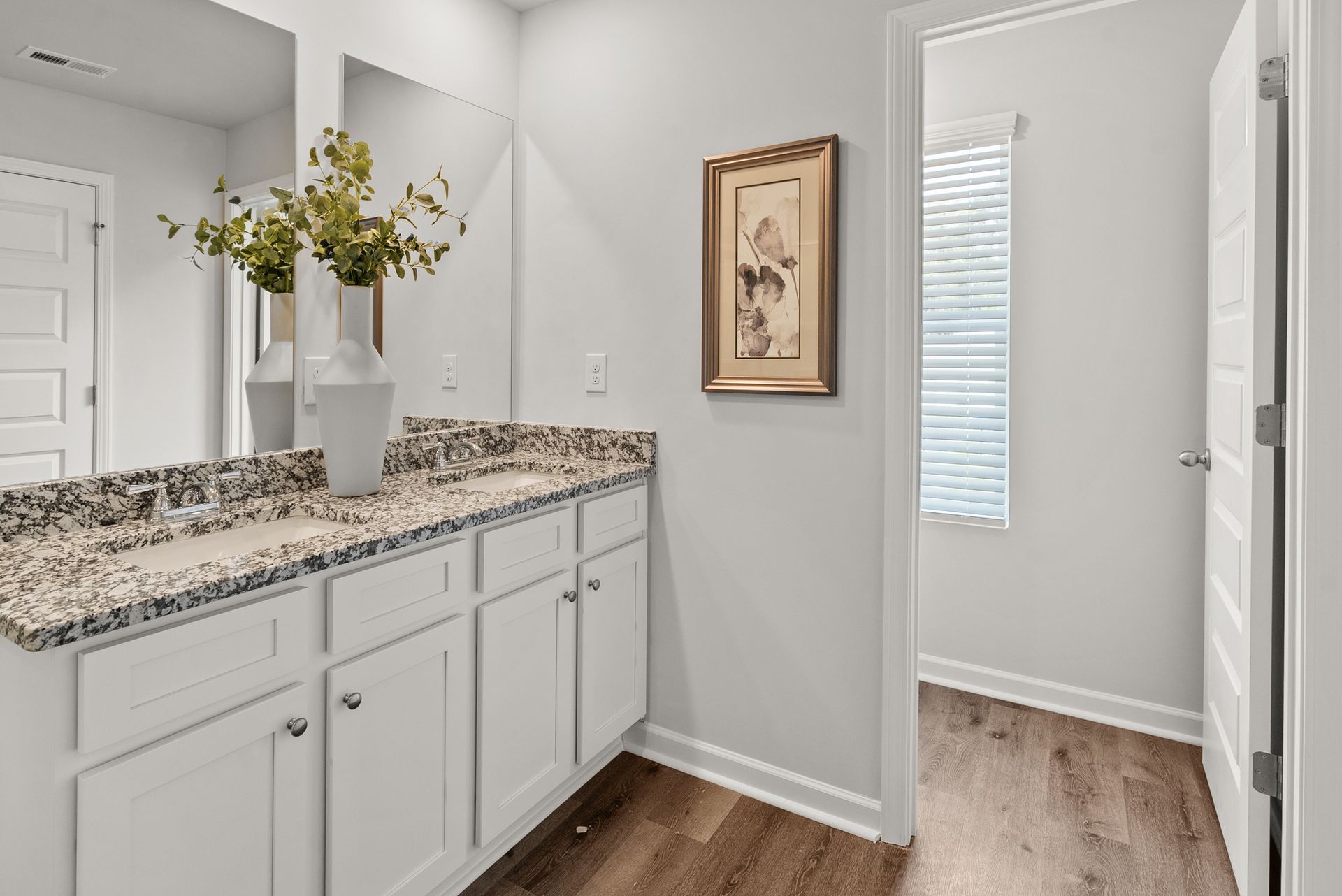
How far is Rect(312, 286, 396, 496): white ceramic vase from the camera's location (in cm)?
175

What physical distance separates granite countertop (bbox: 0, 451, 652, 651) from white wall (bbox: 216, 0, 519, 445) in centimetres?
32

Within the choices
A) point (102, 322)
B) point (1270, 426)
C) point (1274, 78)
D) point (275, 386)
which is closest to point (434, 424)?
point (275, 386)

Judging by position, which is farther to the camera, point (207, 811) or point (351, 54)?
point (351, 54)

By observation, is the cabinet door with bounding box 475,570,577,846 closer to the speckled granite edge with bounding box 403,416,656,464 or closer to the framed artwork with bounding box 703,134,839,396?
the speckled granite edge with bounding box 403,416,656,464

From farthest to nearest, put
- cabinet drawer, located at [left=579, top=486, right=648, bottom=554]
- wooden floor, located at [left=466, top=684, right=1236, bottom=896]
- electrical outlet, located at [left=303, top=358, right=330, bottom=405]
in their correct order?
cabinet drawer, located at [left=579, top=486, right=648, bottom=554] < electrical outlet, located at [left=303, top=358, right=330, bottom=405] < wooden floor, located at [left=466, top=684, right=1236, bottom=896]

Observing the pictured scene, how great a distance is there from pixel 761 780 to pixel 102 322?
1975mm

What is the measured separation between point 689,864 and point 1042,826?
0.96 meters

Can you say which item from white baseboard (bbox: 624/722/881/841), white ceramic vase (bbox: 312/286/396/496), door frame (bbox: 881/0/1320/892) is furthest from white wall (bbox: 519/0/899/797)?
white ceramic vase (bbox: 312/286/396/496)

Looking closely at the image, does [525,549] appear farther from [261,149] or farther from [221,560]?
[261,149]

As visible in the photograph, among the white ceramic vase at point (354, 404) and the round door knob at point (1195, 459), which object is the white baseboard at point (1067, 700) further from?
the white ceramic vase at point (354, 404)

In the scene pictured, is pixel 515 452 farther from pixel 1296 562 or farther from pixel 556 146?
pixel 1296 562

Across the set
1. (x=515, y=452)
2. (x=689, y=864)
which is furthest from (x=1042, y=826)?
(x=515, y=452)

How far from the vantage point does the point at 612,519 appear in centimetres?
215

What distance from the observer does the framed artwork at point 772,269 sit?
1.97 metres
